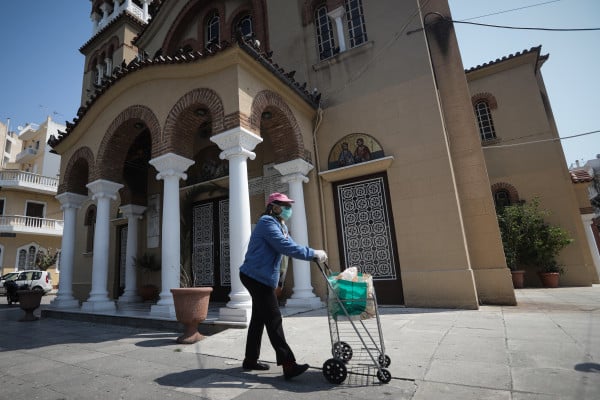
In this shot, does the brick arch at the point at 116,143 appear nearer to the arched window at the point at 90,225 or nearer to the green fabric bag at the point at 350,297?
the arched window at the point at 90,225

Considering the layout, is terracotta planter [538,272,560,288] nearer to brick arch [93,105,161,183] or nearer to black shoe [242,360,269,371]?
black shoe [242,360,269,371]

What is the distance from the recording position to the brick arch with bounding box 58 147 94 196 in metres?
9.07

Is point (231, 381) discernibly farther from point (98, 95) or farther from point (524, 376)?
point (98, 95)

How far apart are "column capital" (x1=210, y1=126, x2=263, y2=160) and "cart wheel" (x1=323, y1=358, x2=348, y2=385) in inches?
165

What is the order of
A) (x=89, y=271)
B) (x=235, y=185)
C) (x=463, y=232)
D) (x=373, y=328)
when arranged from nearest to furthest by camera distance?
1. (x=373, y=328)
2. (x=235, y=185)
3. (x=463, y=232)
4. (x=89, y=271)

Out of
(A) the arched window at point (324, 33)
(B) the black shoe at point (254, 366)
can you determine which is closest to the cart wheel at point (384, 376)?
(B) the black shoe at point (254, 366)

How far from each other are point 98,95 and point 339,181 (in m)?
6.35

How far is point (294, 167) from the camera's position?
→ 25.3ft

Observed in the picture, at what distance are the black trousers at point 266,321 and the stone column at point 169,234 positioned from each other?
3413mm

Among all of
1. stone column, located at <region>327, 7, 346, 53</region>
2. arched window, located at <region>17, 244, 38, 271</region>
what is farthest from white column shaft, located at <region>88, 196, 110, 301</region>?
arched window, located at <region>17, 244, 38, 271</region>

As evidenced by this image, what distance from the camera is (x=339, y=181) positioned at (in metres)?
8.17

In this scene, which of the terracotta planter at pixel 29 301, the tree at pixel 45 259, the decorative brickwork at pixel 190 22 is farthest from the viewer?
the tree at pixel 45 259

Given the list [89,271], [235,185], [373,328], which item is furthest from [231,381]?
[89,271]

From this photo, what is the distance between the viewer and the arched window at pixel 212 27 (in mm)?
11525
